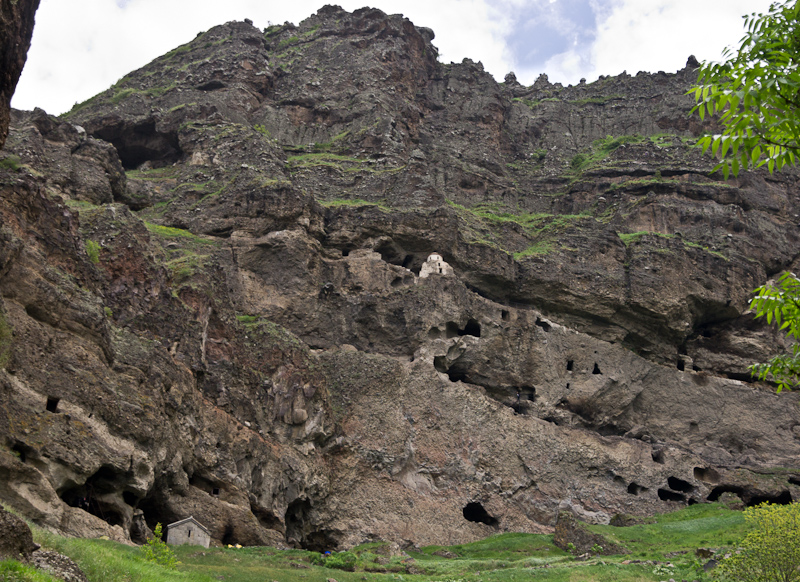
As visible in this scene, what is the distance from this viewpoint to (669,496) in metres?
51.6

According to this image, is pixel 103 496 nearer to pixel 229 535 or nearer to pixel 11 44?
pixel 229 535

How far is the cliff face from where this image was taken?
3097 centimetres

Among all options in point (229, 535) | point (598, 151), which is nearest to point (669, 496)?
point (229, 535)

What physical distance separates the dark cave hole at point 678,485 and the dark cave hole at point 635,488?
2399mm

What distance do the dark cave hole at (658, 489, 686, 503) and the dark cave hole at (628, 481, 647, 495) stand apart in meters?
1.41

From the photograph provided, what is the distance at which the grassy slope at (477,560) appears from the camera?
20.7 meters

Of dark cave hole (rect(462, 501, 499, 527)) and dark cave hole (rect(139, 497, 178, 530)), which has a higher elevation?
dark cave hole (rect(462, 501, 499, 527))

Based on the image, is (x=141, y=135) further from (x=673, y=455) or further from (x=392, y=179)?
(x=673, y=455)

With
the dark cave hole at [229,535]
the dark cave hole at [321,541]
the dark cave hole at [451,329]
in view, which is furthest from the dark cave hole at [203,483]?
the dark cave hole at [451,329]

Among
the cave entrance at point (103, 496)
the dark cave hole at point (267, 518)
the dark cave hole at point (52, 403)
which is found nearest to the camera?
the dark cave hole at point (52, 403)

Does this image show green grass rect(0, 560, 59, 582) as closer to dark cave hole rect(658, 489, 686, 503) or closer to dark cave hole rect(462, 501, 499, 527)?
dark cave hole rect(462, 501, 499, 527)

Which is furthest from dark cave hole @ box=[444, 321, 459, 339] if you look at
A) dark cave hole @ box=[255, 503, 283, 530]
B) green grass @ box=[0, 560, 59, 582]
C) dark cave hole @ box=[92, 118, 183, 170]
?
green grass @ box=[0, 560, 59, 582]

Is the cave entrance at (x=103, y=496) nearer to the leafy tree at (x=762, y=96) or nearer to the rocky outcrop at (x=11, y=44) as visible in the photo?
the rocky outcrop at (x=11, y=44)

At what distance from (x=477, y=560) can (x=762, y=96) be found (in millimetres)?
33767
